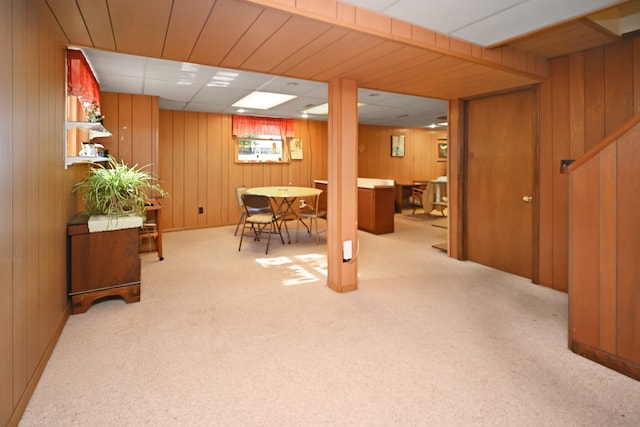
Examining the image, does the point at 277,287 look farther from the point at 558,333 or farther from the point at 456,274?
the point at 558,333

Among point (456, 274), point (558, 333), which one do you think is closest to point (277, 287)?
point (456, 274)

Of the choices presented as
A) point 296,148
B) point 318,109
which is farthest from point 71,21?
point 296,148

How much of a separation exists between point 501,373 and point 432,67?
7.47 ft

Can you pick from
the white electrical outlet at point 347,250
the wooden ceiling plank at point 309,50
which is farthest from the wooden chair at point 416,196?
the wooden ceiling plank at point 309,50

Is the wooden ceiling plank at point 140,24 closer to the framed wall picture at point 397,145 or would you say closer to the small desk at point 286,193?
the small desk at point 286,193

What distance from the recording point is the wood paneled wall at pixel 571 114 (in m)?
2.91

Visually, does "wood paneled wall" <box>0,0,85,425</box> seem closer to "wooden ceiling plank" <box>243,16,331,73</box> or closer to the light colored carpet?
the light colored carpet

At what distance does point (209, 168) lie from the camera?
6.75 meters

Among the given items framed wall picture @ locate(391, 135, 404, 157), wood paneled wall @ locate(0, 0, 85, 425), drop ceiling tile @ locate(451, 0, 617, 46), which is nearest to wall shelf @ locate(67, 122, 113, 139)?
wood paneled wall @ locate(0, 0, 85, 425)

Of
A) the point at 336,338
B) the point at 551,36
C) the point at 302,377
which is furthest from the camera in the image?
the point at 551,36

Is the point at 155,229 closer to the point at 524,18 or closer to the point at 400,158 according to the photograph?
the point at 524,18

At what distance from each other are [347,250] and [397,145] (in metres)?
6.50

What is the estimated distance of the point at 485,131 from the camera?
4113 mm

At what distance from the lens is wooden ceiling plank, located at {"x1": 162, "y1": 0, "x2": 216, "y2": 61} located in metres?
1.87
